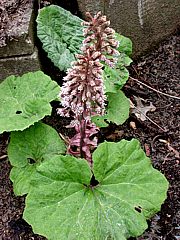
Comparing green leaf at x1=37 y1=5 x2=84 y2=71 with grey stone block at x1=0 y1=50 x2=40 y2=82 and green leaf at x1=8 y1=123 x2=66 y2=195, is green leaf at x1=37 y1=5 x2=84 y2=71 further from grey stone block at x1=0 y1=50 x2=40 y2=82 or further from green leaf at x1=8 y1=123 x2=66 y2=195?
green leaf at x1=8 y1=123 x2=66 y2=195

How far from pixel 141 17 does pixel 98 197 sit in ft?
4.84

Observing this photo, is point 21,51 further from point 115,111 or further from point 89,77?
point 89,77

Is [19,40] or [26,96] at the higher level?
[19,40]

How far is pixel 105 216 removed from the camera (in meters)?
2.10

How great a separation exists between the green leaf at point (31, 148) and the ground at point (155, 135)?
0.81 ft

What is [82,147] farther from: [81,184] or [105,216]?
[105,216]

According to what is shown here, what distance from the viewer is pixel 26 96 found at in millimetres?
2561

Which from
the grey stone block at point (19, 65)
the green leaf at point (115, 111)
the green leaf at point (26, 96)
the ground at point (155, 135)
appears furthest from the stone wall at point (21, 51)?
the green leaf at point (115, 111)

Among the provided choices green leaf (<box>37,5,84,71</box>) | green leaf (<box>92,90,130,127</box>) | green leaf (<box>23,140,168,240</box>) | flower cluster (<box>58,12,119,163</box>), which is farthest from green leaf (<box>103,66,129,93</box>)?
green leaf (<box>23,140,168,240</box>)

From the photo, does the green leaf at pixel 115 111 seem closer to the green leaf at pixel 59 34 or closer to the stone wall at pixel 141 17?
the green leaf at pixel 59 34

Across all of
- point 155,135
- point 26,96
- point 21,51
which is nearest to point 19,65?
point 21,51

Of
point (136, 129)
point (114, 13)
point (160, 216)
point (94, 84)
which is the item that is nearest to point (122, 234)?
point (160, 216)

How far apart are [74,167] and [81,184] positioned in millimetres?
95

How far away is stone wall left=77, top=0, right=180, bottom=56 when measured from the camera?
3043mm
